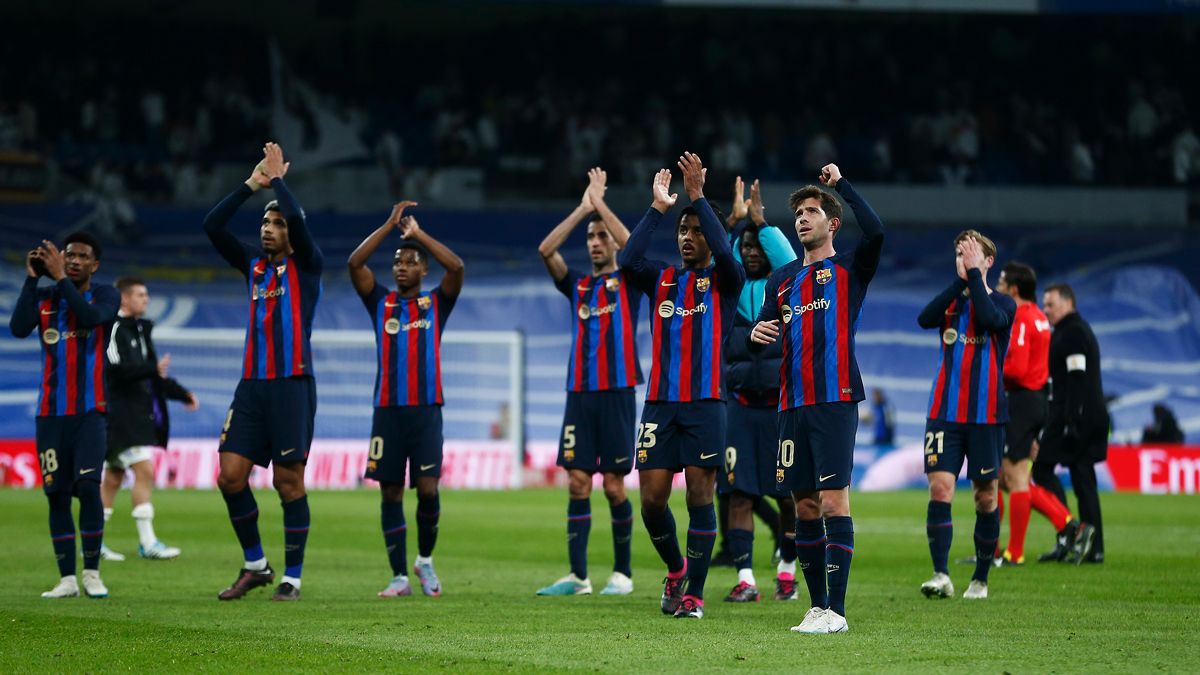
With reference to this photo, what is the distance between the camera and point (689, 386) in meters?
8.81

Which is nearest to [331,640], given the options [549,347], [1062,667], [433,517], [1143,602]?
[433,517]

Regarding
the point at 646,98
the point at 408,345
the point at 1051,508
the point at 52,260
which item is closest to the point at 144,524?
the point at 408,345

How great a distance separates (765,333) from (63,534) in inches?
196

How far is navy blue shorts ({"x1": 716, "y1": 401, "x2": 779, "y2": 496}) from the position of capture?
10.0 m

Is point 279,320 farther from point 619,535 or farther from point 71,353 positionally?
point 619,535

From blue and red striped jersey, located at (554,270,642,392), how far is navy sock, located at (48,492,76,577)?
134 inches

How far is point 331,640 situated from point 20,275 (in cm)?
2359

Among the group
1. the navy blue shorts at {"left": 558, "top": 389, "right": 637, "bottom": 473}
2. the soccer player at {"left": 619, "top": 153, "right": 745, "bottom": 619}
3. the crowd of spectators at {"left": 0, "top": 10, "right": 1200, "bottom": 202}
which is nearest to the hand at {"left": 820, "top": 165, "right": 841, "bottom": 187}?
the soccer player at {"left": 619, "top": 153, "right": 745, "bottom": 619}

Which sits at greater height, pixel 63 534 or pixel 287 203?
pixel 287 203

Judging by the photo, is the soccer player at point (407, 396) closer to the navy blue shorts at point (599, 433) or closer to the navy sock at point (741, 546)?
the navy blue shorts at point (599, 433)

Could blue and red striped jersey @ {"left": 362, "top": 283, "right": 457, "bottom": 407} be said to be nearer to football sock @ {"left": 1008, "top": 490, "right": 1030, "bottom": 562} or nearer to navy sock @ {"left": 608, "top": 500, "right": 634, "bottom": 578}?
navy sock @ {"left": 608, "top": 500, "right": 634, "bottom": 578}

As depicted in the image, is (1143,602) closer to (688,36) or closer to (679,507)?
(679,507)

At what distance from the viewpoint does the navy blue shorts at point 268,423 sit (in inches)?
387

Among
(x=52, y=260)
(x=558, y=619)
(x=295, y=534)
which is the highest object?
(x=52, y=260)
